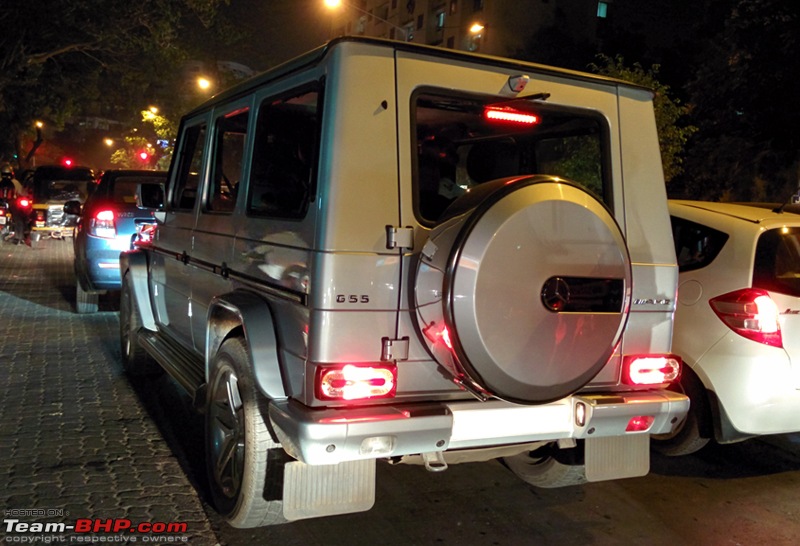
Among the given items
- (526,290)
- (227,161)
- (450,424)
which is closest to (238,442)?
(450,424)

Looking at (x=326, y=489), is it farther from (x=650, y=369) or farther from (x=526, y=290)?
(x=650, y=369)

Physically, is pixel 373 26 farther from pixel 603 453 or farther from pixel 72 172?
pixel 603 453

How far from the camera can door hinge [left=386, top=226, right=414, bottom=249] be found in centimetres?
307

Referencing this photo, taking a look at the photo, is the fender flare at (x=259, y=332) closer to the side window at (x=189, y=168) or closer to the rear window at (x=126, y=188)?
the side window at (x=189, y=168)

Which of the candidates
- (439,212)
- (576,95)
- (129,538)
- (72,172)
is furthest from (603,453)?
(72,172)

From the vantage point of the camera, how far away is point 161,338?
5656mm

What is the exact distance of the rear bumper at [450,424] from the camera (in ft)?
9.43

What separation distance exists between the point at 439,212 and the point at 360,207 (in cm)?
48

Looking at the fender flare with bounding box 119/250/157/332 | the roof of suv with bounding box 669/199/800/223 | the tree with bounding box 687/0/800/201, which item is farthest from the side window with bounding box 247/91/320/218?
the tree with bounding box 687/0/800/201

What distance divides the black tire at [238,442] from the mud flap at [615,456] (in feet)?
5.15

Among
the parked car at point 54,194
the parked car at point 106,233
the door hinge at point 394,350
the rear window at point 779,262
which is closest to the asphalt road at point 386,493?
the door hinge at point 394,350

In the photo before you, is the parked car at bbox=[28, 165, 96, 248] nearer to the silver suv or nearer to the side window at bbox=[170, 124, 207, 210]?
the side window at bbox=[170, 124, 207, 210]

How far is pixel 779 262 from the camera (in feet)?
15.0

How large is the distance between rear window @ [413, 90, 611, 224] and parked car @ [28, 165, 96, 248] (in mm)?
17705
